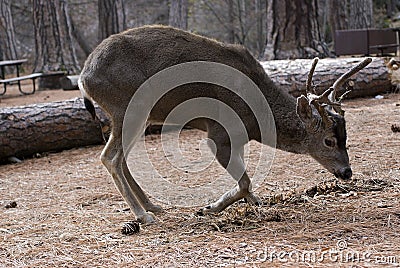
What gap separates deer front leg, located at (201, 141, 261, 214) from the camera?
5391mm

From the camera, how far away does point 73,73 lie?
701 inches

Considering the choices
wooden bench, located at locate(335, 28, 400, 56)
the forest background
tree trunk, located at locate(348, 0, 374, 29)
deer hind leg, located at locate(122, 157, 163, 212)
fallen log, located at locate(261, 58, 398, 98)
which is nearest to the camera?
deer hind leg, located at locate(122, 157, 163, 212)

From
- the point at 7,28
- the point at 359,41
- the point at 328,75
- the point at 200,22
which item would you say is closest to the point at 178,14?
the point at 7,28

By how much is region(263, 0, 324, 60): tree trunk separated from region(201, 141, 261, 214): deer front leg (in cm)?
851

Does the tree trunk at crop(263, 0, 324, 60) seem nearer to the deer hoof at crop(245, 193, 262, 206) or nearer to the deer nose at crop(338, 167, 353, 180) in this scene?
the deer nose at crop(338, 167, 353, 180)

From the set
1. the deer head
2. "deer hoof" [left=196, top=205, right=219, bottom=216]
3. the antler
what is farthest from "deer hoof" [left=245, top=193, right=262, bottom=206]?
the antler

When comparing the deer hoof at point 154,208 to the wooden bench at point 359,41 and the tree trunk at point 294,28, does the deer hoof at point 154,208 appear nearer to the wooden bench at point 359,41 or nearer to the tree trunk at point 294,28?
the tree trunk at point 294,28

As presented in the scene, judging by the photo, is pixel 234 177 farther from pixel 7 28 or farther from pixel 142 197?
pixel 7 28

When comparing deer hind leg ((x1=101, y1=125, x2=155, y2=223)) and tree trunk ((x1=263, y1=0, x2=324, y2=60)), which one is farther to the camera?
tree trunk ((x1=263, y1=0, x2=324, y2=60))

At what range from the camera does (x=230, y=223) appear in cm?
497

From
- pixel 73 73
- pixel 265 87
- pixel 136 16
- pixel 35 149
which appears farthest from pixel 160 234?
pixel 136 16

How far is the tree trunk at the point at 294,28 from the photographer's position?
538 inches

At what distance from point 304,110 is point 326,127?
28 centimetres

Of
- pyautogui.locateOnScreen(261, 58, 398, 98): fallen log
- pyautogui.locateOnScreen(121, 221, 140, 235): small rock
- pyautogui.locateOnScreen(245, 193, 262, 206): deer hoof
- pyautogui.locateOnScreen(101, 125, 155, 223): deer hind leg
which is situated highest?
pyautogui.locateOnScreen(101, 125, 155, 223): deer hind leg
